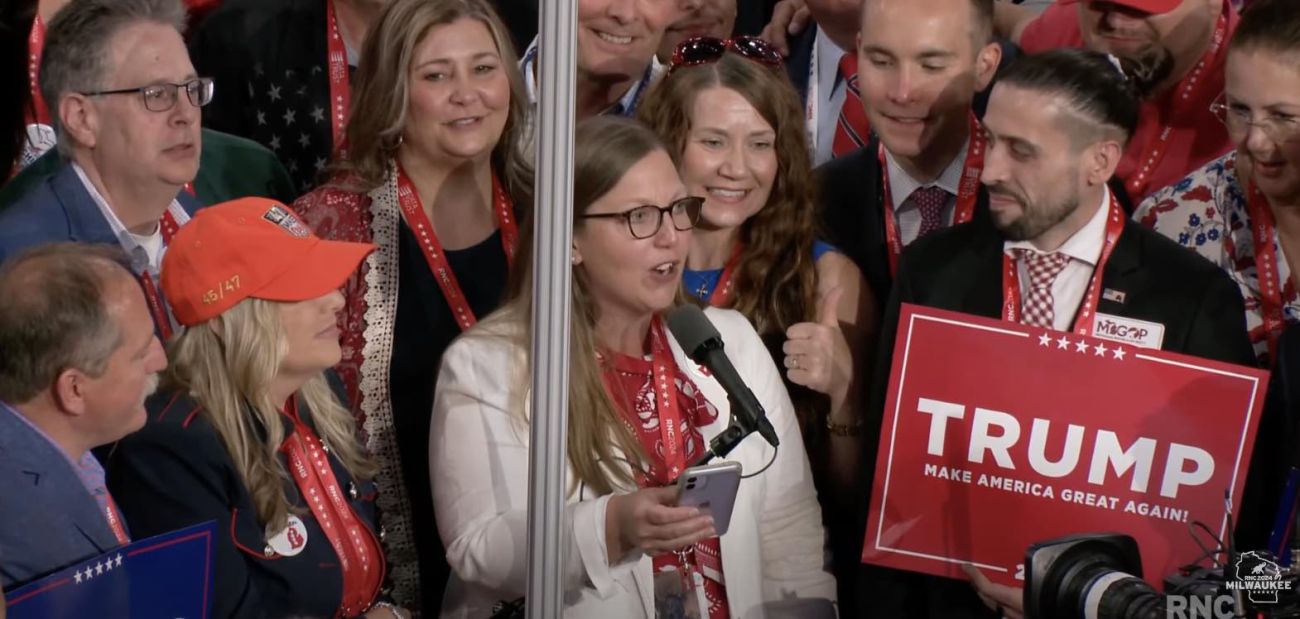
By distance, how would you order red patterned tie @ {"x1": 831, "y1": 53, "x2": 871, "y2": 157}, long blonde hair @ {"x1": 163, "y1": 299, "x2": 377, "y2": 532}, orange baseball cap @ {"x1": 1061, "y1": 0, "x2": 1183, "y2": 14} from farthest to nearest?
red patterned tie @ {"x1": 831, "y1": 53, "x2": 871, "y2": 157} < orange baseball cap @ {"x1": 1061, "y1": 0, "x2": 1183, "y2": 14} < long blonde hair @ {"x1": 163, "y1": 299, "x2": 377, "y2": 532}

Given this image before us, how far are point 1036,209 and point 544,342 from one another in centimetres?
91

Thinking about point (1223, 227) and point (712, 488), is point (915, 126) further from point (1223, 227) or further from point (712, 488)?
point (712, 488)

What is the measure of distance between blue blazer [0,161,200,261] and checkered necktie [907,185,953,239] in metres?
1.43

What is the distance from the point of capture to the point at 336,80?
3.17m

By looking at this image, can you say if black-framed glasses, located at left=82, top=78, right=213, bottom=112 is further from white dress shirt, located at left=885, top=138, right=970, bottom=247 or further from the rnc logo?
the rnc logo


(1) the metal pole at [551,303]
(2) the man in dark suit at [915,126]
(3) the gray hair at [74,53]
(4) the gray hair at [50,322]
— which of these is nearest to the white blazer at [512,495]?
(1) the metal pole at [551,303]

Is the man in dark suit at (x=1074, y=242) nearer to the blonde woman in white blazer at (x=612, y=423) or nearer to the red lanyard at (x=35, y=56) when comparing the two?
the blonde woman in white blazer at (x=612, y=423)

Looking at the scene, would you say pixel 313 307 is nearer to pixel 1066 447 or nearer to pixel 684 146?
pixel 684 146

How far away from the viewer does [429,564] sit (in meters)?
3.08

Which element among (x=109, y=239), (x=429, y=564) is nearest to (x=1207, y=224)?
(x=429, y=564)

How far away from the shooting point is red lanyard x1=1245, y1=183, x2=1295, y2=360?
114 inches

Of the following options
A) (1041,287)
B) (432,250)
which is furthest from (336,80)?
(1041,287)

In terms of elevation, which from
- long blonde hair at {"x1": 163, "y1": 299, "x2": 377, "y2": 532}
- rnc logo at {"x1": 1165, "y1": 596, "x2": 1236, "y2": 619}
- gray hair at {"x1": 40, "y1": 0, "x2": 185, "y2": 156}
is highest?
gray hair at {"x1": 40, "y1": 0, "x2": 185, "y2": 156}

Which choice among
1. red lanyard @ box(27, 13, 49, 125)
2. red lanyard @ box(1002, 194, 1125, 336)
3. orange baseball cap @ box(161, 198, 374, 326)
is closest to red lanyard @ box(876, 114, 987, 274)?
red lanyard @ box(1002, 194, 1125, 336)
